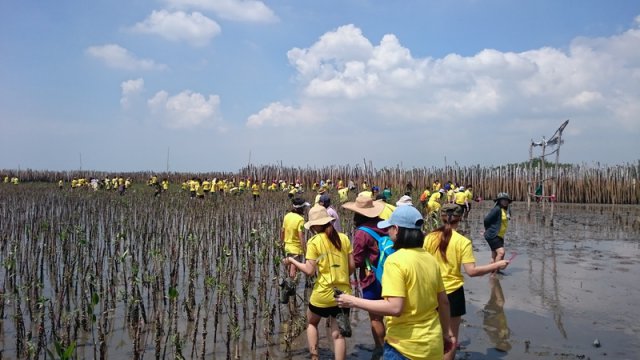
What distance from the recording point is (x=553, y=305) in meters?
6.54

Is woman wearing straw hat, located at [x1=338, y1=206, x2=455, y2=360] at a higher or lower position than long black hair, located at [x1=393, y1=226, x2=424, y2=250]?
lower

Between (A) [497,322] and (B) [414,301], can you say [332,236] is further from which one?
(A) [497,322]

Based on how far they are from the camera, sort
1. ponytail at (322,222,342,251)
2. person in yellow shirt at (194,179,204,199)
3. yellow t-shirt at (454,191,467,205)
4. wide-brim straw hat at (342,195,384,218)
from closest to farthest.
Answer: ponytail at (322,222,342,251) → wide-brim straw hat at (342,195,384,218) → yellow t-shirt at (454,191,467,205) → person in yellow shirt at (194,179,204,199)

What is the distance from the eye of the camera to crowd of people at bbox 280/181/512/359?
256cm

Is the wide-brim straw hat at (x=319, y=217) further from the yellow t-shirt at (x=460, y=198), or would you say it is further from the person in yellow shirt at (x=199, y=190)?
the person in yellow shirt at (x=199, y=190)

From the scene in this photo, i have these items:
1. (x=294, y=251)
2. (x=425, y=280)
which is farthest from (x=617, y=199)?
(x=425, y=280)

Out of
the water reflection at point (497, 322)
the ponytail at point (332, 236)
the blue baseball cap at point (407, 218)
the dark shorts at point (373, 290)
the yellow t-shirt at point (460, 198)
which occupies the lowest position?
the water reflection at point (497, 322)

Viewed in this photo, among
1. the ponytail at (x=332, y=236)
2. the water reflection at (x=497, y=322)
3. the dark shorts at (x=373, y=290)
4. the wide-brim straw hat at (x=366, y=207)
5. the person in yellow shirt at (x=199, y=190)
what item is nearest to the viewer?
the ponytail at (x=332, y=236)

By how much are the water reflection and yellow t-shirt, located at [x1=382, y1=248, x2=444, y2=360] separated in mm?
2799

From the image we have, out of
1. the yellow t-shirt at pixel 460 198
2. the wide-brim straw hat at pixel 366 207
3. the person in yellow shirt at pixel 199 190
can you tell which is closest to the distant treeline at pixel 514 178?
the yellow t-shirt at pixel 460 198

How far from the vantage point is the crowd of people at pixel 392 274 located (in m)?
2.56

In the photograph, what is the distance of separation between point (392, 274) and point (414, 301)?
192 millimetres

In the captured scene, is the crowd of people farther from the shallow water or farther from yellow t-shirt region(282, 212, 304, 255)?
the shallow water

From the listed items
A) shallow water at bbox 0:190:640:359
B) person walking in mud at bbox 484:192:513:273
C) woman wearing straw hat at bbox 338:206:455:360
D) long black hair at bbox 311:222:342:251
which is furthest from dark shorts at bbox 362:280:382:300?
person walking in mud at bbox 484:192:513:273
